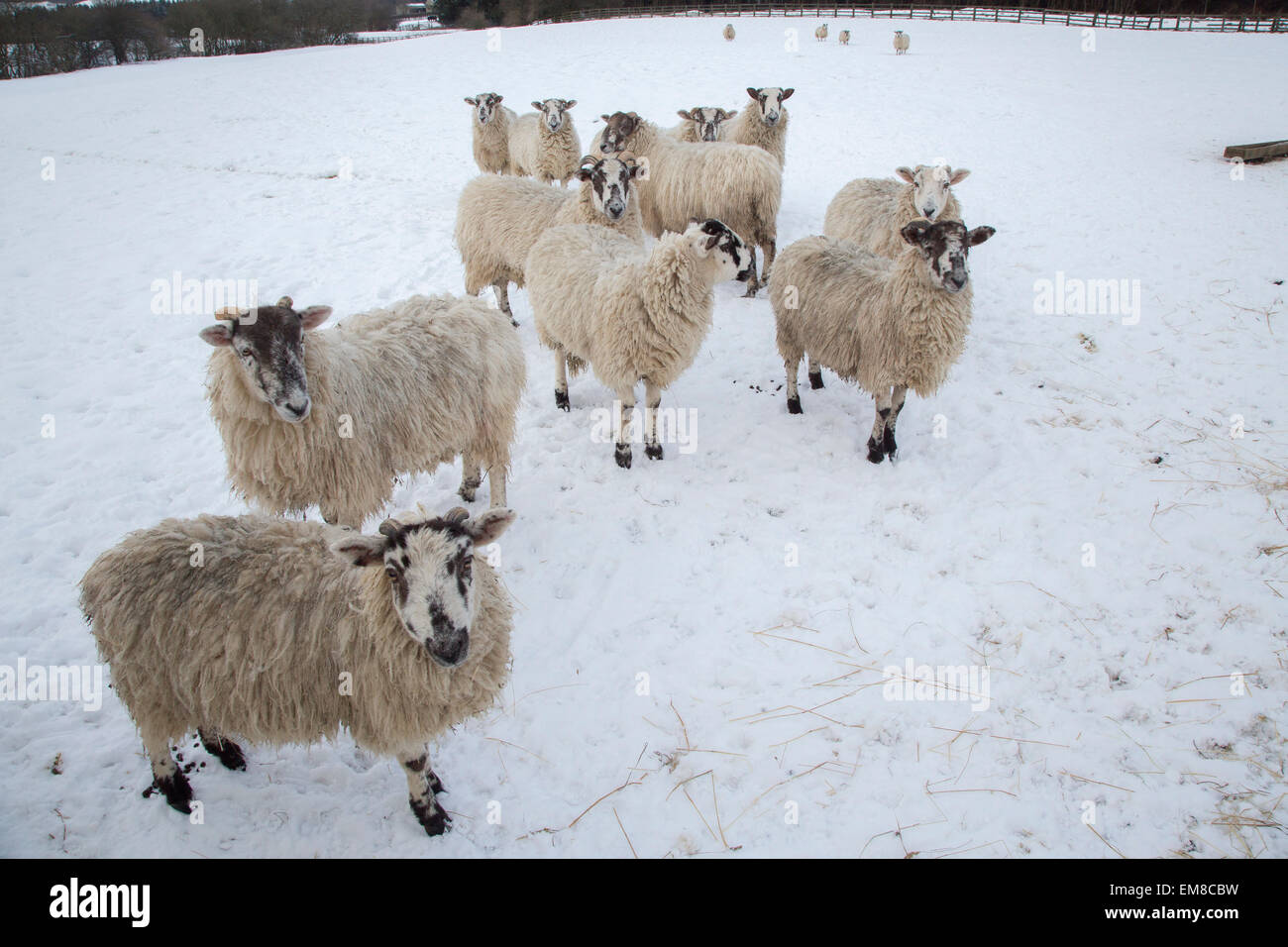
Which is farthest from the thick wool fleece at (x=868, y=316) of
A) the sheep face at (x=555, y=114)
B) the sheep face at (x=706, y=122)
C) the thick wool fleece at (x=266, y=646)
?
the sheep face at (x=555, y=114)

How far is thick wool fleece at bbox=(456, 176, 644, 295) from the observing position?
741 cm

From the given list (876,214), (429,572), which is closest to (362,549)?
(429,572)

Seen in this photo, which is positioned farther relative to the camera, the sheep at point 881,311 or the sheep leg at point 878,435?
the sheep leg at point 878,435

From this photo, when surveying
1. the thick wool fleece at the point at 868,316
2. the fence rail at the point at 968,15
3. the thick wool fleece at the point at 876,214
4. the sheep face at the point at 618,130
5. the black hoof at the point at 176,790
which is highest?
the fence rail at the point at 968,15

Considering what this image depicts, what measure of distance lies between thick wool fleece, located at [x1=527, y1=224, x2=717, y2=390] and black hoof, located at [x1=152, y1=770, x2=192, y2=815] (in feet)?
13.5

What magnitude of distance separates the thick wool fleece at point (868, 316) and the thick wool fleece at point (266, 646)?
4160 millimetres

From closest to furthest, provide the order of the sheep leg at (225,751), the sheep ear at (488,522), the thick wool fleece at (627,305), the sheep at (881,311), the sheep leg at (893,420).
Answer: the sheep ear at (488,522) → the sheep leg at (225,751) → the sheep at (881,311) → the thick wool fleece at (627,305) → the sheep leg at (893,420)

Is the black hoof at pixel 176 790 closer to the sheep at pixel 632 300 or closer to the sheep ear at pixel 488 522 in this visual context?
the sheep ear at pixel 488 522

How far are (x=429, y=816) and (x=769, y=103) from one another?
10.3m

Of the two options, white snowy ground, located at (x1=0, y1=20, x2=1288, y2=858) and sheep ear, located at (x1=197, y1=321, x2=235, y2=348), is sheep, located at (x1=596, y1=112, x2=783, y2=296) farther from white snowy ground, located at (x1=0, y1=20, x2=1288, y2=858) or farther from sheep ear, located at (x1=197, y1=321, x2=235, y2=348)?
sheep ear, located at (x1=197, y1=321, x2=235, y2=348)

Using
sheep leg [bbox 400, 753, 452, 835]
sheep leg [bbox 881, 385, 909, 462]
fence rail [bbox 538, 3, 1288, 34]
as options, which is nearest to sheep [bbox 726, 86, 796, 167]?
sheep leg [bbox 881, 385, 909, 462]

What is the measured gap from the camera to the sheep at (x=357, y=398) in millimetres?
4066
